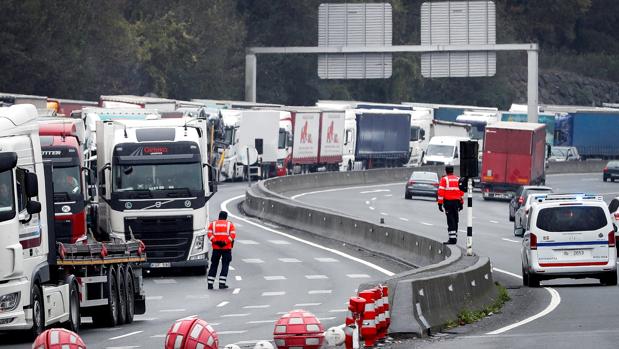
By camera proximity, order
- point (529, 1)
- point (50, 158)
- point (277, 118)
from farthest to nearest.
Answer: point (529, 1) < point (277, 118) < point (50, 158)

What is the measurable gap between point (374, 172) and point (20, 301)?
63809mm

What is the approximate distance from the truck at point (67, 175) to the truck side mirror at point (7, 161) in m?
9.48

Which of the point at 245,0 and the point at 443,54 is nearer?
the point at 443,54

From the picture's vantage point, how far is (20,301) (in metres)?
18.8

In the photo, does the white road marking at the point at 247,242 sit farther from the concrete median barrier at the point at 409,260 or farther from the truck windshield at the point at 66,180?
the truck windshield at the point at 66,180

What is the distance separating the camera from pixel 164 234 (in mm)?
32375

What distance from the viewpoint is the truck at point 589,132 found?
106 metres

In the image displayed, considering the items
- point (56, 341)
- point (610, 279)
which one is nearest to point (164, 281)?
point (610, 279)

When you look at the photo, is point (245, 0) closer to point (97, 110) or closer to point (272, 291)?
point (97, 110)

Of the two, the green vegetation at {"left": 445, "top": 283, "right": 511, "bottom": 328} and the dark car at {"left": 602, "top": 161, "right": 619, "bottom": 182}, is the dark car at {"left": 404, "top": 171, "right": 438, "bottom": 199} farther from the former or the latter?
the green vegetation at {"left": 445, "top": 283, "right": 511, "bottom": 328}

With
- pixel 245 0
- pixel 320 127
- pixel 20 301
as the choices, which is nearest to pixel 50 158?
pixel 20 301

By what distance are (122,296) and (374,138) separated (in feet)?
223

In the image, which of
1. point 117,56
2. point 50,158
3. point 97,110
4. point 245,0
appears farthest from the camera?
point 245,0

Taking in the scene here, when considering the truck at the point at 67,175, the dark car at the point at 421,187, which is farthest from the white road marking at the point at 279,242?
the dark car at the point at 421,187
